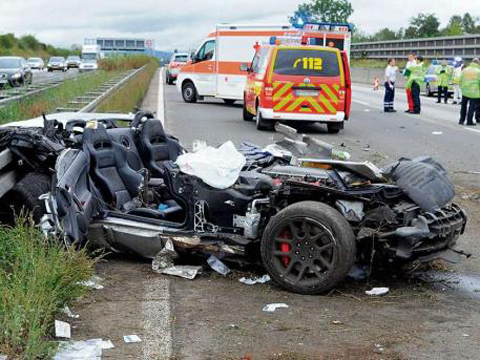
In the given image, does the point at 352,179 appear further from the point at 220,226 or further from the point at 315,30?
the point at 315,30

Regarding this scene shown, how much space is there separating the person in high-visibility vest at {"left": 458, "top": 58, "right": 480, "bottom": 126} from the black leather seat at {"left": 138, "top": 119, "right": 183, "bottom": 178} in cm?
1431

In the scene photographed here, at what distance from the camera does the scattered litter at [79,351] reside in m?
3.98

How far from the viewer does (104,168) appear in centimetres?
677

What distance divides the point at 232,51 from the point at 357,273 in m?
19.3

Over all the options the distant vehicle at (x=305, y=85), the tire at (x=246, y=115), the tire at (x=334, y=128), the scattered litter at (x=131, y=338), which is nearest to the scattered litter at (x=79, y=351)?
the scattered litter at (x=131, y=338)

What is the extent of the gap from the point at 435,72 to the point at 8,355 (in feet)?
106

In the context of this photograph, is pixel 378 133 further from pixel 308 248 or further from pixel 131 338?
pixel 131 338

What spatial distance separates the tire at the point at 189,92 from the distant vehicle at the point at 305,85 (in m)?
9.40

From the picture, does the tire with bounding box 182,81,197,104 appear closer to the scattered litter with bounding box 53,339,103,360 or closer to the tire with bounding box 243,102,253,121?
the tire with bounding box 243,102,253,121

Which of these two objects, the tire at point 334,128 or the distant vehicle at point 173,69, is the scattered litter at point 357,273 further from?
the distant vehicle at point 173,69

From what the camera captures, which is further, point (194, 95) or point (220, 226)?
point (194, 95)

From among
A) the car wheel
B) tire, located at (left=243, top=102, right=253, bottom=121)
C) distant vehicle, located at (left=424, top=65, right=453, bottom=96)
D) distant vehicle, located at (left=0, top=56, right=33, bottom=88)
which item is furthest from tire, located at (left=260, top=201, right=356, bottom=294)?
distant vehicle, located at (left=424, top=65, right=453, bottom=96)

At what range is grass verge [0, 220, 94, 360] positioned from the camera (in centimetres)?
377

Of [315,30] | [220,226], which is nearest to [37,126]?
[220,226]
